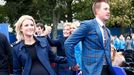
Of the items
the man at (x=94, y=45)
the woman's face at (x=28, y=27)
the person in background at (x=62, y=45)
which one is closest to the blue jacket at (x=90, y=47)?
the man at (x=94, y=45)

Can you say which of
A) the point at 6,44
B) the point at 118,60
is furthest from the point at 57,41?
the point at 6,44

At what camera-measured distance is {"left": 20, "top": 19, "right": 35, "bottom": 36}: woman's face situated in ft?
22.5

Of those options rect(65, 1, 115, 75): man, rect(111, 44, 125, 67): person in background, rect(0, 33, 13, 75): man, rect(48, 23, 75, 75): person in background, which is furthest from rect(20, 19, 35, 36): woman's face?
rect(111, 44, 125, 67): person in background

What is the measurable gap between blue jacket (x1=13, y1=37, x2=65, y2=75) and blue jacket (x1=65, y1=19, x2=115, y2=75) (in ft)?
1.87

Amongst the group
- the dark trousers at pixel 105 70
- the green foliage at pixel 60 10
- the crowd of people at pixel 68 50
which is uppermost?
the crowd of people at pixel 68 50

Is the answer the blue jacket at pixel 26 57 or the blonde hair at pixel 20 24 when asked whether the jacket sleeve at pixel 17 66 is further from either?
the blonde hair at pixel 20 24

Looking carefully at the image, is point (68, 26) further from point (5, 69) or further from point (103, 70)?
point (103, 70)

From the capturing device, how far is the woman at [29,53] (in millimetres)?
6707

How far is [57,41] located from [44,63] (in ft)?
8.29

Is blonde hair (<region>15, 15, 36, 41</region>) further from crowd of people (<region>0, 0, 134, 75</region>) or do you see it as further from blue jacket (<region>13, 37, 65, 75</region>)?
blue jacket (<region>13, 37, 65, 75</region>)

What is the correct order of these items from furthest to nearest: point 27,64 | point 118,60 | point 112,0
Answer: point 112,0 → point 118,60 → point 27,64

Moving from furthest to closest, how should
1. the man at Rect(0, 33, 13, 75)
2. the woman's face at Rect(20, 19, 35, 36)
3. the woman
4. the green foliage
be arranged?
the green foliage
the man at Rect(0, 33, 13, 75)
the woman's face at Rect(20, 19, 35, 36)
the woman

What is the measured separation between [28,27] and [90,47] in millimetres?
1073

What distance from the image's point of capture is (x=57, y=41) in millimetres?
9219
